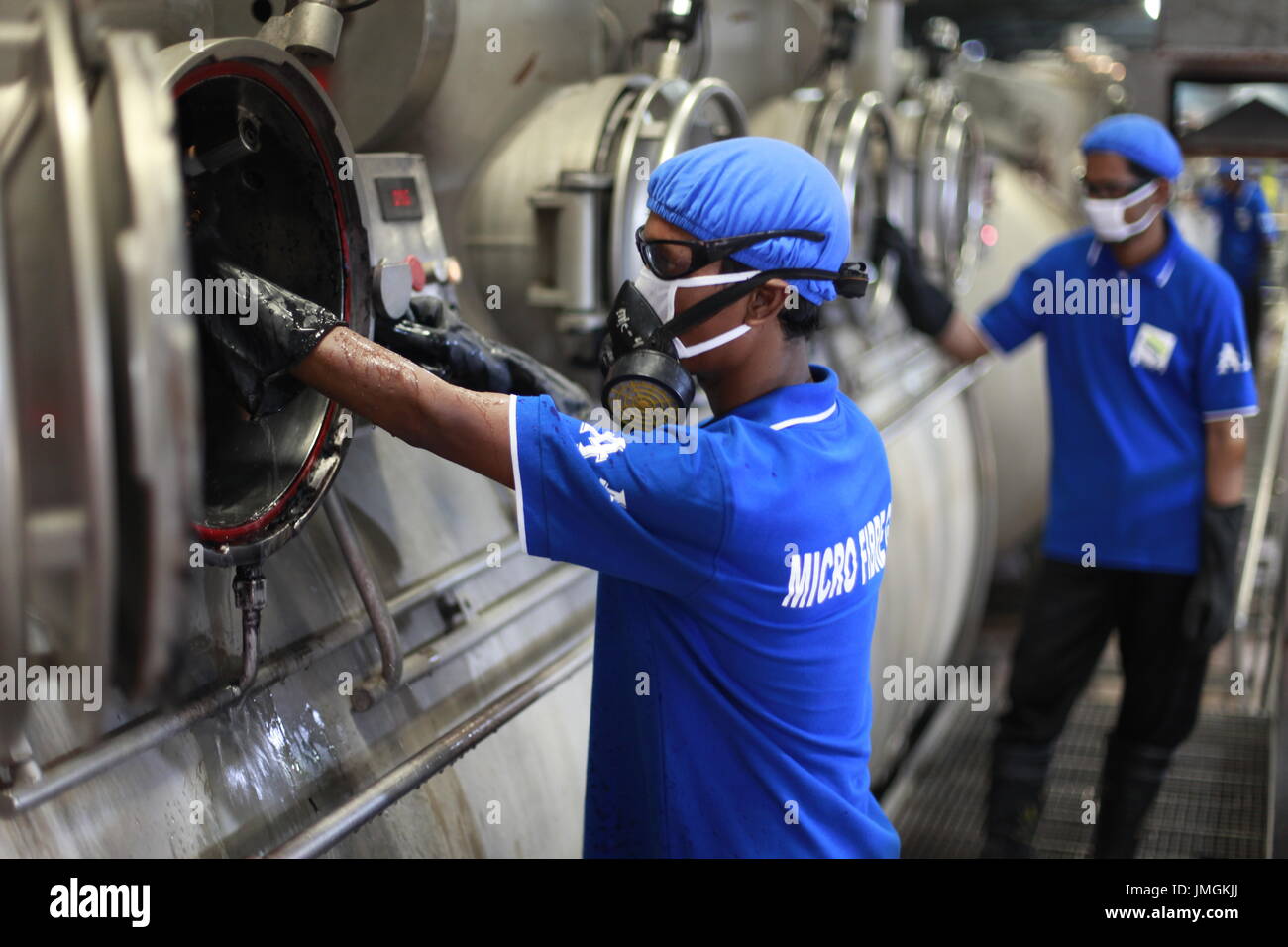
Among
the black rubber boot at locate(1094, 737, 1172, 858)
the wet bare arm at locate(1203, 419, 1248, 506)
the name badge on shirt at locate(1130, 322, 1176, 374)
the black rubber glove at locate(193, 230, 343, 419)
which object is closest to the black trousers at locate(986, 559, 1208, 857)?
the black rubber boot at locate(1094, 737, 1172, 858)

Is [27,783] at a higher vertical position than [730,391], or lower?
lower

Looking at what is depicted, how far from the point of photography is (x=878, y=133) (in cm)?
313

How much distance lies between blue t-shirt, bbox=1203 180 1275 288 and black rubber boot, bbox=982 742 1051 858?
3.56 meters

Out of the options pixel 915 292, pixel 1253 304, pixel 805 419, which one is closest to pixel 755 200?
pixel 805 419

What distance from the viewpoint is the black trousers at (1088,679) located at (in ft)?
8.64

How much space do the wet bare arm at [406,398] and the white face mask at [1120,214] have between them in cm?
184

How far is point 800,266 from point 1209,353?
1.54 meters

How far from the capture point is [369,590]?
1485mm

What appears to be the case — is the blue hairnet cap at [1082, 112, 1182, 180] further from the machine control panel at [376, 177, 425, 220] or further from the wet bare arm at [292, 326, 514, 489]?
the wet bare arm at [292, 326, 514, 489]

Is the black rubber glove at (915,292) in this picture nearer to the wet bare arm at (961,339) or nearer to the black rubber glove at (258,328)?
the wet bare arm at (961,339)

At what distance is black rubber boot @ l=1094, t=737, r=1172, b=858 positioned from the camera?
2.70 metres

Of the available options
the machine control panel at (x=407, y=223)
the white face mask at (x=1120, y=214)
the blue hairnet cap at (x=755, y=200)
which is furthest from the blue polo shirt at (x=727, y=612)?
the white face mask at (x=1120, y=214)
